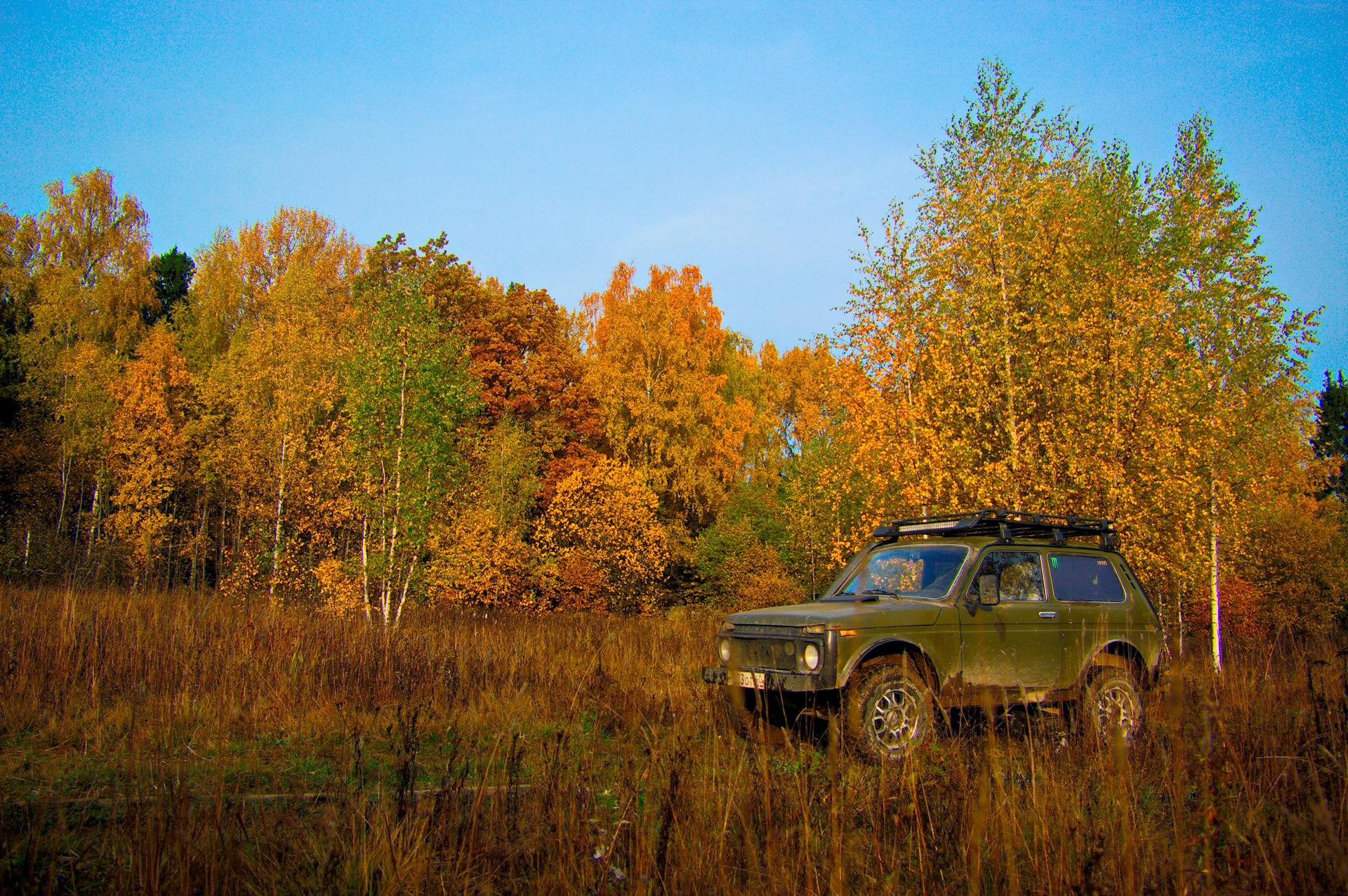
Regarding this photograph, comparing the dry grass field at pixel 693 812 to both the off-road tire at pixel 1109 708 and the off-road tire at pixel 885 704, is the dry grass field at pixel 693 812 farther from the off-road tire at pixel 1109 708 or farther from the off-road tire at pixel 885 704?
the off-road tire at pixel 885 704

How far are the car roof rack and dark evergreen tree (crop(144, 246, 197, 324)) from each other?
38.4 metres

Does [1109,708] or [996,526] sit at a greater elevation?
[996,526]

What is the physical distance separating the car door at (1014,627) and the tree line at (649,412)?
5399 mm

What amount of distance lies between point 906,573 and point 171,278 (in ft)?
140

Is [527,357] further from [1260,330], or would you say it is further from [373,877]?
[373,877]

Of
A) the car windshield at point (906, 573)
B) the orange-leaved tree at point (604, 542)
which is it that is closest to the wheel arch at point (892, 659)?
the car windshield at point (906, 573)

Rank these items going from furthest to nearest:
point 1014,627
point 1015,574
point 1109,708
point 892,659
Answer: point 1015,574
point 1014,627
point 892,659
point 1109,708

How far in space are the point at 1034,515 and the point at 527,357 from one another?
26.3 meters

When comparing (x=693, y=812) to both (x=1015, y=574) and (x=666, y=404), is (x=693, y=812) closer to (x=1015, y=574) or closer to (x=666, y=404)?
(x=1015, y=574)

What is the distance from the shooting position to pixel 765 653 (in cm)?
628

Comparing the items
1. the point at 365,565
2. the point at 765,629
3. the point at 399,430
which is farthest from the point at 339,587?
the point at 765,629

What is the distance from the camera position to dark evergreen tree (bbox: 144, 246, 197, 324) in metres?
36.6

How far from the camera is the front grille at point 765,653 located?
19.8ft

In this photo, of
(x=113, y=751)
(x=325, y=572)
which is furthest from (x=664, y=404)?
(x=113, y=751)
